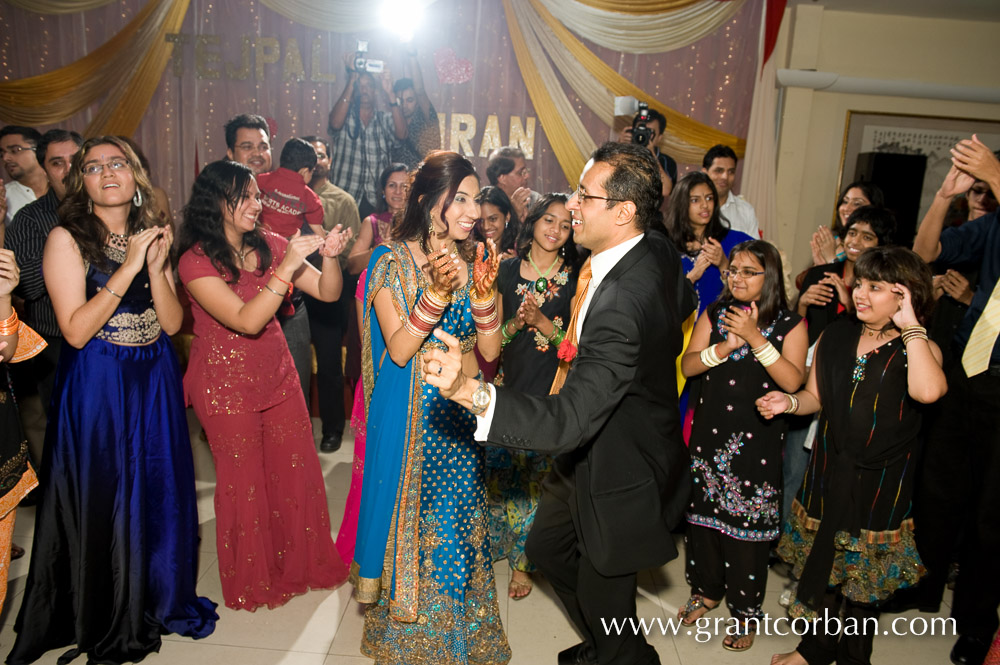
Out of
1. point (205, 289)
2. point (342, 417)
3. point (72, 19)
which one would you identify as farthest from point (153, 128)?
point (205, 289)

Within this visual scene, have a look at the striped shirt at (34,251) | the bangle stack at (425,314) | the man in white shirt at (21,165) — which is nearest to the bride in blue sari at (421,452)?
the bangle stack at (425,314)

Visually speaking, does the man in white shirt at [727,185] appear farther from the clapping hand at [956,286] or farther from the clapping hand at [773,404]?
the clapping hand at [773,404]

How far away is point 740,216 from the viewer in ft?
13.3

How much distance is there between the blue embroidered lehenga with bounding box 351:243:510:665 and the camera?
2.03 meters

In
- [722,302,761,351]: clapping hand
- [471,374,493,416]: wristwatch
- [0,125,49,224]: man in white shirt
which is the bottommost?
[471,374,493,416]: wristwatch

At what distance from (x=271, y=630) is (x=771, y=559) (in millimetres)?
2178

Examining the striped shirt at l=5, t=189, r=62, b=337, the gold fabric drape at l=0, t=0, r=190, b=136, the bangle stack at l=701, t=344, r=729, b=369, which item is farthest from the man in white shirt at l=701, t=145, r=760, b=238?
the gold fabric drape at l=0, t=0, r=190, b=136

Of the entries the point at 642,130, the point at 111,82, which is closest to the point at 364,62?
the point at 111,82

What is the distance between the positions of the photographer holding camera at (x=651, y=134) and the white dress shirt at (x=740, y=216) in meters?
0.37

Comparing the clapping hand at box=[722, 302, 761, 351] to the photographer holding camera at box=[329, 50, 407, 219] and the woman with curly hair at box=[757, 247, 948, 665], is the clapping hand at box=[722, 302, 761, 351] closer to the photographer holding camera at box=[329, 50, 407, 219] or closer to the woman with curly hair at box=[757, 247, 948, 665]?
the woman with curly hair at box=[757, 247, 948, 665]

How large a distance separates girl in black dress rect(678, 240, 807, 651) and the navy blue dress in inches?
77.5

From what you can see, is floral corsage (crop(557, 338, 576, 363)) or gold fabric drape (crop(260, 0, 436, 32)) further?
gold fabric drape (crop(260, 0, 436, 32))

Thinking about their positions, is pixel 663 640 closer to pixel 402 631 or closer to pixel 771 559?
pixel 771 559

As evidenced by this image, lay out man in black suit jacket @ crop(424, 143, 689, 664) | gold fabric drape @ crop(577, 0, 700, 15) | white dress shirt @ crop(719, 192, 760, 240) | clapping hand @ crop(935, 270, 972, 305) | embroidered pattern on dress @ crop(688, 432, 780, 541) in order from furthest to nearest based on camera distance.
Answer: gold fabric drape @ crop(577, 0, 700, 15) < white dress shirt @ crop(719, 192, 760, 240) < clapping hand @ crop(935, 270, 972, 305) < embroidered pattern on dress @ crop(688, 432, 780, 541) < man in black suit jacket @ crop(424, 143, 689, 664)
